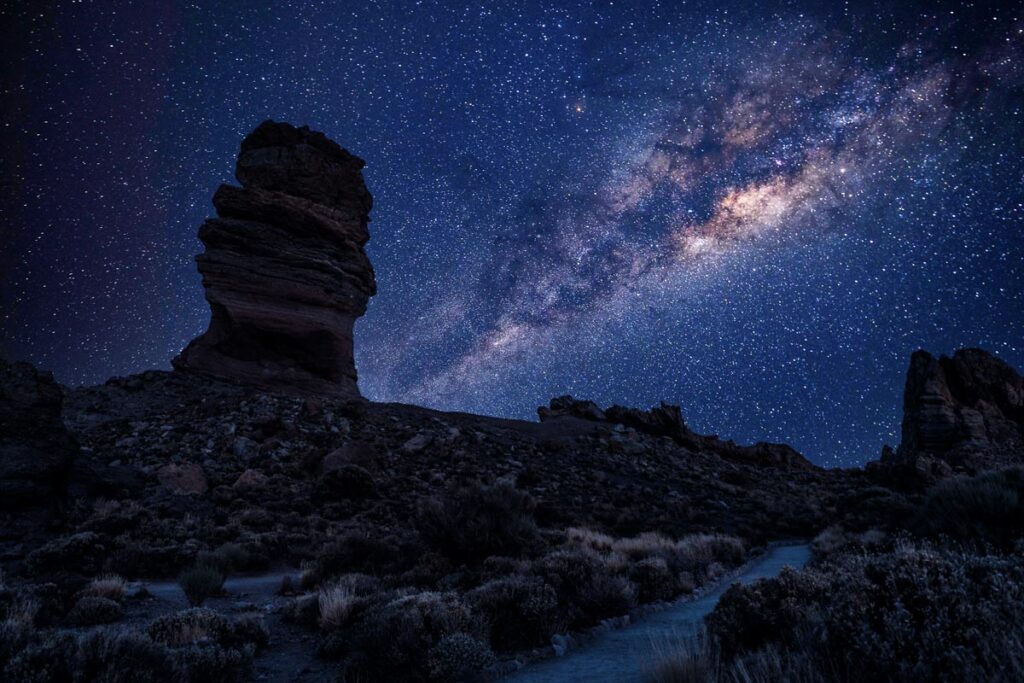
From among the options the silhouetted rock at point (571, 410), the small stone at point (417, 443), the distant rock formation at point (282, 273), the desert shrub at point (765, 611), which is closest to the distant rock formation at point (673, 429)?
the silhouetted rock at point (571, 410)

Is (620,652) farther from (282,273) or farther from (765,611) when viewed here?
(282,273)

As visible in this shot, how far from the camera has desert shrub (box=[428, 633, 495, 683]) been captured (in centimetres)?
531

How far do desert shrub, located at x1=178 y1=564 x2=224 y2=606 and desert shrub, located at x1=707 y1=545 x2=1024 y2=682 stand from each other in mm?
9790

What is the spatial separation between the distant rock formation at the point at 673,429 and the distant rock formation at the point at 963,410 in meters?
8.03

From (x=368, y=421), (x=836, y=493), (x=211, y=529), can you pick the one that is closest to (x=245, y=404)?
(x=368, y=421)

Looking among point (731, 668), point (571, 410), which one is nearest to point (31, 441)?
point (731, 668)

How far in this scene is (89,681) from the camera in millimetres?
4344

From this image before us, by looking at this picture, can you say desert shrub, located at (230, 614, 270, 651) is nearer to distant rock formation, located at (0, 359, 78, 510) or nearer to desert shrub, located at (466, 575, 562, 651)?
desert shrub, located at (466, 575, 562, 651)

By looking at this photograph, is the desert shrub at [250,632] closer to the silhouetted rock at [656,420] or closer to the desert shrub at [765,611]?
the desert shrub at [765,611]

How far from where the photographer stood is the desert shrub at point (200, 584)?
32.2 feet

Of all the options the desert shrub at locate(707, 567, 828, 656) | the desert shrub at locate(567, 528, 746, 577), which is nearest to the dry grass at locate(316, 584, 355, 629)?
the desert shrub at locate(707, 567, 828, 656)

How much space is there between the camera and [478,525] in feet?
38.0

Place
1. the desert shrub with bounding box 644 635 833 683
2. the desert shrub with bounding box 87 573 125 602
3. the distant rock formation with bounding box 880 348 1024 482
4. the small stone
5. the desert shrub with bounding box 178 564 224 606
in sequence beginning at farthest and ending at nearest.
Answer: the distant rock formation with bounding box 880 348 1024 482
the small stone
the desert shrub with bounding box 178 564 224 606
the desert shrub with bounding box 87 573 125 602
the desert shrub with bounding box 644 635 833 683

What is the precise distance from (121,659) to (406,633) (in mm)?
2679
